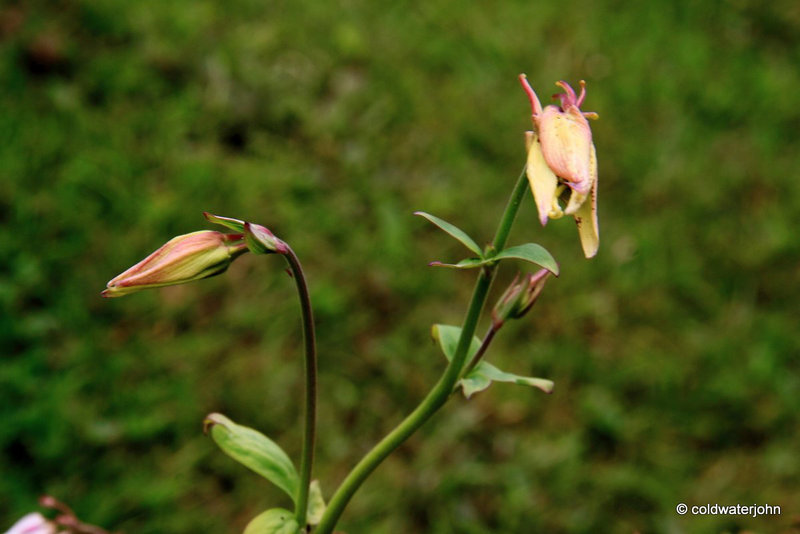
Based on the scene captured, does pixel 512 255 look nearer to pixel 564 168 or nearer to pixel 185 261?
pixel 564 168

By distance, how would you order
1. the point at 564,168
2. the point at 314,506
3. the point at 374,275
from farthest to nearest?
1. the point at 374,275
2. the point at 314,506
3. the point at 564,168

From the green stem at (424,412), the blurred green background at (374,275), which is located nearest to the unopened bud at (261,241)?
the green stem at (424,412)

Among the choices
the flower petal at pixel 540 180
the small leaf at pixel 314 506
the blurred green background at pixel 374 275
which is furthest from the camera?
the blurred green background at pixel 374 275

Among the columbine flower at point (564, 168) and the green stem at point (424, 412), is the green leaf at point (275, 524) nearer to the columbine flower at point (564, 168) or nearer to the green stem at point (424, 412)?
the green stem at point (424, 412)

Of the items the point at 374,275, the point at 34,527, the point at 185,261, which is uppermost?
the point at 185,261

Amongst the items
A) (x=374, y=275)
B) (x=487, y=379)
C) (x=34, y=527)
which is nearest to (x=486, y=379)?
(x=487, y=379)

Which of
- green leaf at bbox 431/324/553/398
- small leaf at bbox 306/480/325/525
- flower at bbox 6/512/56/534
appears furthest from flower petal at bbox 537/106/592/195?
flower at bbox 6/512/56/534
